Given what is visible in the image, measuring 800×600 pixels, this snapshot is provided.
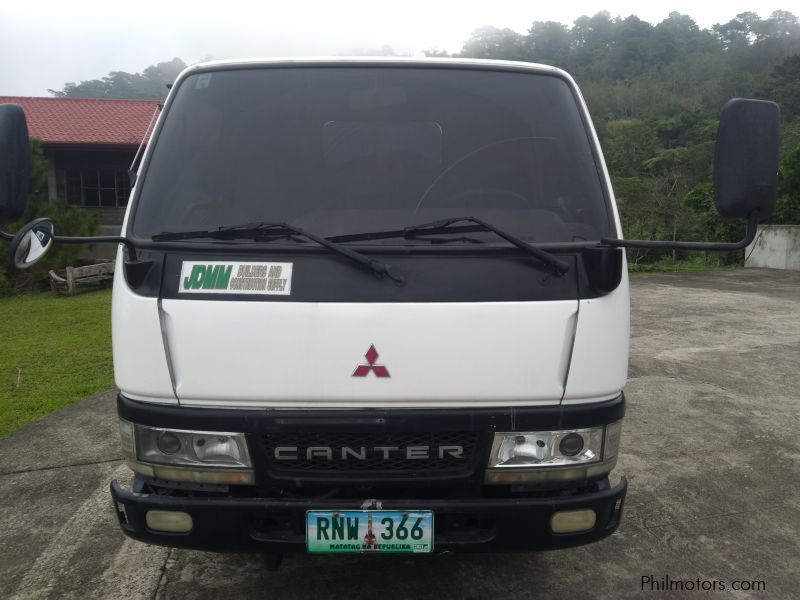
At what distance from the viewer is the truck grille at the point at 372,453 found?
7.52 feet

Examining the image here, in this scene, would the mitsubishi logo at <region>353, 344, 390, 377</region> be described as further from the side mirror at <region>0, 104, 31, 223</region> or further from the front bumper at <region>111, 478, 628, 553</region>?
the side mirror at <region>0, 104, 31, 223</region>

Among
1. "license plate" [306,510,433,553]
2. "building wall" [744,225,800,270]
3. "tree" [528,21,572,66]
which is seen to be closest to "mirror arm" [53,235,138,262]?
"license plate" [306,510,433,553]

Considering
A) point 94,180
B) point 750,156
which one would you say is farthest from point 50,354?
point 94,180

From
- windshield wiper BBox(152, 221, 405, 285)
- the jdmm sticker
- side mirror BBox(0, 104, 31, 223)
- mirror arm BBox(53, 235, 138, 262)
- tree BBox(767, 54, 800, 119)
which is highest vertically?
tree BBox(767, 54, 800, 119)

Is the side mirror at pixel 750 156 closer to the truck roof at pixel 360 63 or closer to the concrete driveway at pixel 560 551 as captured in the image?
the truck roof at pixel 360 63

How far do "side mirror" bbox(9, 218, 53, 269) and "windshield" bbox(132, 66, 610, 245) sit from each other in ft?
0.95

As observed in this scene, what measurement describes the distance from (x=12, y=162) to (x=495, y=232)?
1.59m

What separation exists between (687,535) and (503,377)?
1.82 metres

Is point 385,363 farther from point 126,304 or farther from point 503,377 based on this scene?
point 126,304

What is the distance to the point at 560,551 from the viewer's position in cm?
326

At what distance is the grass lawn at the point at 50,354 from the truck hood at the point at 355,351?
152 inches

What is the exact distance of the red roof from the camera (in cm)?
1798

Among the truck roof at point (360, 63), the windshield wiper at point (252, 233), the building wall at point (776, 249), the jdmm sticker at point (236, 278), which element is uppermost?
the truck roof at point (360, 63)

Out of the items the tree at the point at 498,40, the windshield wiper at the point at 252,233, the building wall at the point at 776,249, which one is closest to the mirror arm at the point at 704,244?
the windshield wiper at the point at 252,233
